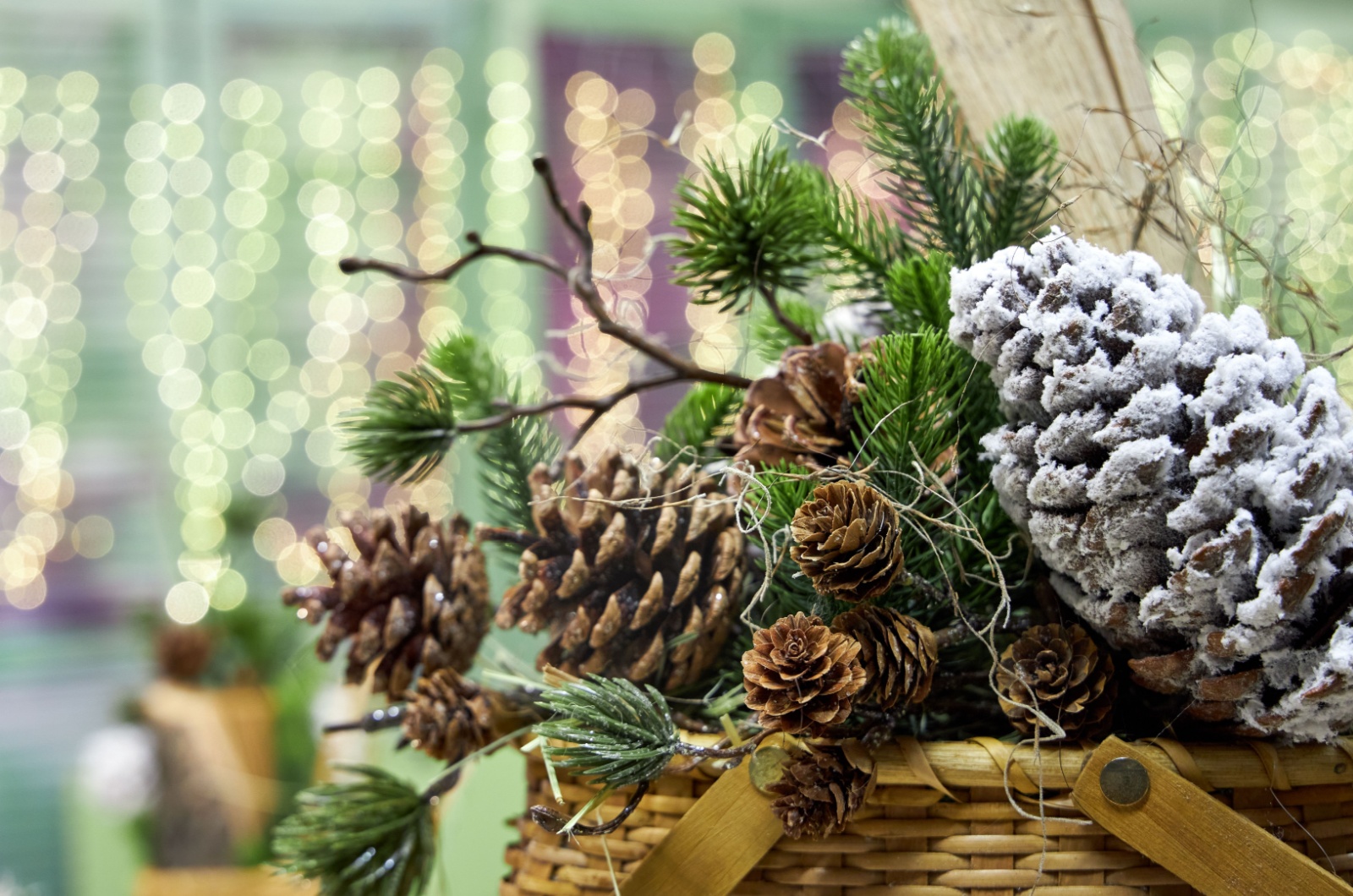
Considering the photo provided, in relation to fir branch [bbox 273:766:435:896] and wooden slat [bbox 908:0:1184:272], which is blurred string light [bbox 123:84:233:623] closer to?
fir branch [bbox 273:766:435:896]

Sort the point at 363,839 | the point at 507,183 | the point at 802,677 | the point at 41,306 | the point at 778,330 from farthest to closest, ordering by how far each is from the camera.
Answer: the point at 507,183 → the point at 41,306 → the point at 778,330 → the point at 363,839 → the point at 802,677

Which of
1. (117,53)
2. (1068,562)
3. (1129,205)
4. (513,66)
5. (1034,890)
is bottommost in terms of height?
(1034,890)

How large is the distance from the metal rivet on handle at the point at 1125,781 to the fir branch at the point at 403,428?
299 millimetres

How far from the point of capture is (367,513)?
0.47 meters

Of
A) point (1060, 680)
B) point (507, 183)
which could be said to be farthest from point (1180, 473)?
point (507, 183)

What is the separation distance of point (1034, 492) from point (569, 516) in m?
0.18

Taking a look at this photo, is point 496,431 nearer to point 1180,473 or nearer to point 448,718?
point 448,718

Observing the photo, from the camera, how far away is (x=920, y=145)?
468mm

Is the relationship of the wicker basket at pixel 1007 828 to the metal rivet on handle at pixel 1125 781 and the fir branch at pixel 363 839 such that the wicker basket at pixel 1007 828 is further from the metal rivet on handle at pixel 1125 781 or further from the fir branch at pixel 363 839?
the fir branch at pixel 363 839

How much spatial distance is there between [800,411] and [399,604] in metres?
0.19

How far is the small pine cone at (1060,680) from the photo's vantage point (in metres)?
0.35

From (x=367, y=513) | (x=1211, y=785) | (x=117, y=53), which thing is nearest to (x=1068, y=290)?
(x=1211, y=785)

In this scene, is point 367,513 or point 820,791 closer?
point 820,791

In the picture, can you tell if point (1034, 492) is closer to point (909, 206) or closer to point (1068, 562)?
point (1068, 562)
